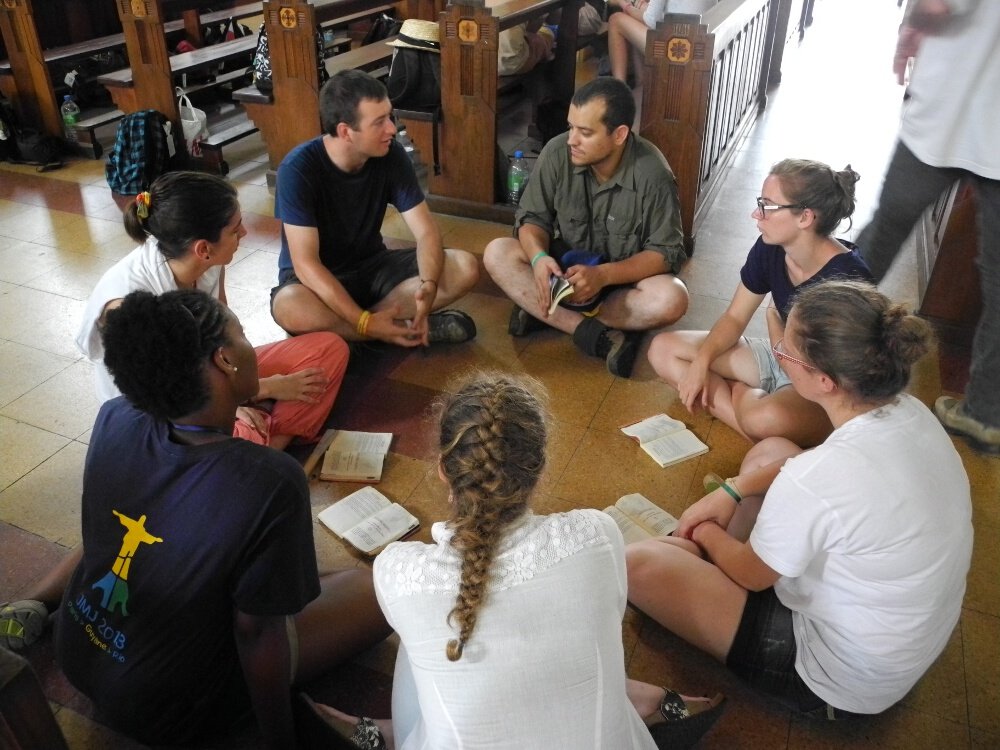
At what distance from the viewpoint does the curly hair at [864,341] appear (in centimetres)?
149

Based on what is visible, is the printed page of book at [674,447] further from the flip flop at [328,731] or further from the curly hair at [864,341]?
the flip flop at [328,731]

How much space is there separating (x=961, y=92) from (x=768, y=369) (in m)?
0.96

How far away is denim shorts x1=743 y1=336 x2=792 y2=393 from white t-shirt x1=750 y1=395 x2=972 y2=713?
107cm

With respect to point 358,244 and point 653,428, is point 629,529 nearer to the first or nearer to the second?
point 653,428

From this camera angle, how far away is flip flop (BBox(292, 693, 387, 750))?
61.6 inches

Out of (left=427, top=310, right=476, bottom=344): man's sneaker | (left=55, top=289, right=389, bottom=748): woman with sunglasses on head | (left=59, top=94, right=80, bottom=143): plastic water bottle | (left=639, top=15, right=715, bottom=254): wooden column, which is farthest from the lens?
(left=59, top=94, right=80, bottom=143): plastic water bottle

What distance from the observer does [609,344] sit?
120 inches

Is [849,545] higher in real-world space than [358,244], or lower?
higher

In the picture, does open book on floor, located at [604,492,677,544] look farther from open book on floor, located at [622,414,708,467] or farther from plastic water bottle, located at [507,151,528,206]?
plastic water bottle, located at [507,151,528,206]

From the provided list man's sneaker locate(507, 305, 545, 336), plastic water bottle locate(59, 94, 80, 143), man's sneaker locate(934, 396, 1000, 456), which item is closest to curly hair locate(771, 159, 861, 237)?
man's sneaker locate(934, 396, 1000, 456)

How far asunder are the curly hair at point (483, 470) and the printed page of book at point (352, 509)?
1068 mm

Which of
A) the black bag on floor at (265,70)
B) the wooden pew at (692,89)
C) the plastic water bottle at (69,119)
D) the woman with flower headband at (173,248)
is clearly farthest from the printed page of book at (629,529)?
the plastic water bottle at (69,119)

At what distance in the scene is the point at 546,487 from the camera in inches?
95.3

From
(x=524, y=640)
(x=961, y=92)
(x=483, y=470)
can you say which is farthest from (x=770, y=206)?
(x=524, y=640)
